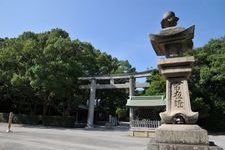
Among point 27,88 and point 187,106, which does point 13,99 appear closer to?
point 27,88

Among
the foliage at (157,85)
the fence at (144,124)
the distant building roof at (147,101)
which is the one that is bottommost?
the fence at (144,124)

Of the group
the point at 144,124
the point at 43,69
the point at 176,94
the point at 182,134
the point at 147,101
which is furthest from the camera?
the point at 43,69

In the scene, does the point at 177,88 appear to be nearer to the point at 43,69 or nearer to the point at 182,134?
the point at 182,134

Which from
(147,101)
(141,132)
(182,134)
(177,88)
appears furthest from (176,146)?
(147,101)

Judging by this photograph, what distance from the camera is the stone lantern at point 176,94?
262 inches

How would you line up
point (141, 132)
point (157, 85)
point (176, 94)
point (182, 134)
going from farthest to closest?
point (157, 85) → point (141, 132) → point (176, 94) → point (182, 134)

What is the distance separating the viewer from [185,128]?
22.2 feet

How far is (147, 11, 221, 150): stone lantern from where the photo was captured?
6.66 meters

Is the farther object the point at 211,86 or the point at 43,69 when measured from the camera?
the point at 211,86

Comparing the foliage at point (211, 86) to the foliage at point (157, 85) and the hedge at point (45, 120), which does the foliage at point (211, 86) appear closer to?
the foliage at point (157, 85)

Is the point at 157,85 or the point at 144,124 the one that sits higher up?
the point at 157,85

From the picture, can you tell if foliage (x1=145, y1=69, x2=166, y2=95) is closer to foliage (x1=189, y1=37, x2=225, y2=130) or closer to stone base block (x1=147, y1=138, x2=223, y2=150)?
foliage (x1=189, y1=37, x2=225, y2=130)

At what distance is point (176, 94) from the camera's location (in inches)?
287

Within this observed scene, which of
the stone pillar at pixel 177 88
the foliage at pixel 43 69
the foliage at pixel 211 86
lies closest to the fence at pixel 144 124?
the foliage at pixel 211 86
